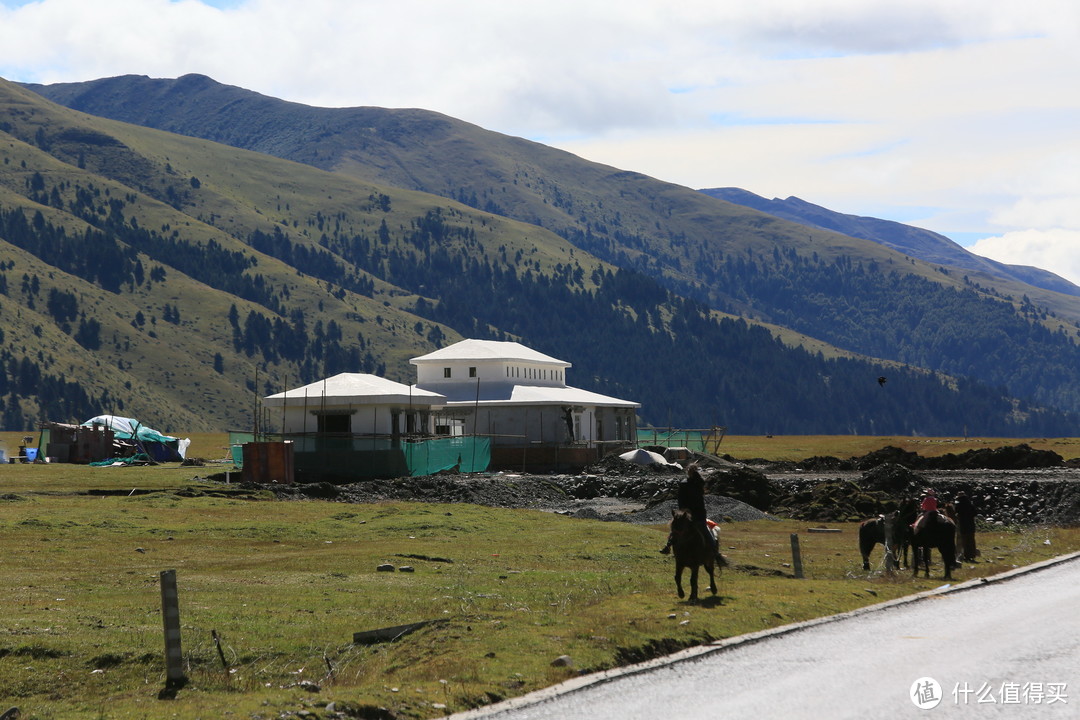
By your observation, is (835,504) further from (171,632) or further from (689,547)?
(171,632)

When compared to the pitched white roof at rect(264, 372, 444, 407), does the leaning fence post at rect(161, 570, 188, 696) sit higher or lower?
lower

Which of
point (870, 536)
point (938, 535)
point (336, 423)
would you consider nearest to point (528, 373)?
point (336, 423)

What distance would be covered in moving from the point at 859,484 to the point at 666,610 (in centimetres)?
4530

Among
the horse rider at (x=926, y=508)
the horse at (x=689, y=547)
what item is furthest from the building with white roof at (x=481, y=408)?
the horse at (x=689, y=547)

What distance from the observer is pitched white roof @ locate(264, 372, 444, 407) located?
78.8 metres

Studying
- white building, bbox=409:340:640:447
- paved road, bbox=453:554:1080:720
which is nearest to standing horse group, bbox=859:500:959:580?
paved road, bbox=453:554:1080:720

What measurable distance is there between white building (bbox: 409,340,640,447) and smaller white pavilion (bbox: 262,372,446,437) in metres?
7.60

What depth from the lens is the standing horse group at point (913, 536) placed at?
3050 centimetres

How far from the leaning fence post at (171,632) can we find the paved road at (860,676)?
171 inches

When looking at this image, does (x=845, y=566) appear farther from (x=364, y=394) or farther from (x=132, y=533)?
(x=364, y=394)

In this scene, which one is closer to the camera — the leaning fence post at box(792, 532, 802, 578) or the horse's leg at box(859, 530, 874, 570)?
the leaning fence post at box(792, 532, 802, 578)

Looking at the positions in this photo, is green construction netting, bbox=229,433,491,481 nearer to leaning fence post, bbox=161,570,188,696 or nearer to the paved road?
the paved road

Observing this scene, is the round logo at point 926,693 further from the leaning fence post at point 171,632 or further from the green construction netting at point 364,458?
the green construction netting at point 364,458

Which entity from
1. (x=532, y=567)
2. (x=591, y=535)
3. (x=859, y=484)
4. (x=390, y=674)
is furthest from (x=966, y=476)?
(x=390, y=674)
